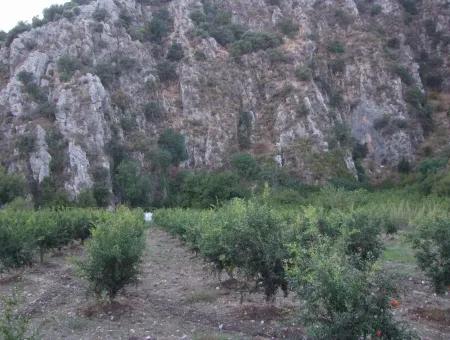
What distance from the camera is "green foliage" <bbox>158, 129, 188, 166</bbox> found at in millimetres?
59125

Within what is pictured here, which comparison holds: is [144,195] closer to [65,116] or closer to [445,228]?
[65,116]

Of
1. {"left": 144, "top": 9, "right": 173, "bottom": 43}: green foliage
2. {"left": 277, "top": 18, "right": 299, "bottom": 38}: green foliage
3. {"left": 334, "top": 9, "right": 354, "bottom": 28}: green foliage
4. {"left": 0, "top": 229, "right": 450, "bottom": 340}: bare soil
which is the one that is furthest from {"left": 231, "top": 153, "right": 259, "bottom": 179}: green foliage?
{"left": 0, "top": 229, "right": 450, "bottom": 340}: bare soil

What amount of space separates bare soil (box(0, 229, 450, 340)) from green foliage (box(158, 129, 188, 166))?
40.9 metres

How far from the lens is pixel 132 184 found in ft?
173

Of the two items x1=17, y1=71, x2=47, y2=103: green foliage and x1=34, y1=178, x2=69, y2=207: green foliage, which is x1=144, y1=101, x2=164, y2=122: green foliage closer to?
x1=17, y1=71, x2=47, y2=103: green foliage

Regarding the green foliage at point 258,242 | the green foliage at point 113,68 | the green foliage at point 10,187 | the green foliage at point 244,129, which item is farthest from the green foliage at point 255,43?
the green foliage at point 258,242

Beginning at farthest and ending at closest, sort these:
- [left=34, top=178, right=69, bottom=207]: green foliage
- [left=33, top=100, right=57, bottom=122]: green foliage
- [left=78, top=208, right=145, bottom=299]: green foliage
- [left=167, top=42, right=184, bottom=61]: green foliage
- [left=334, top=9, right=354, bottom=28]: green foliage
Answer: [left=334, top=9, right=354, bottom=28]: green foliage → [left=167, top=42, right=184, bottom=61]: green foliage → [left=33, top=100, right=57, bottom=122]: green foliage → [left=34, top=178, right=69, bottom=207]: green foliage → [left=78, top=208, right=145, bottom=299]: green foliage

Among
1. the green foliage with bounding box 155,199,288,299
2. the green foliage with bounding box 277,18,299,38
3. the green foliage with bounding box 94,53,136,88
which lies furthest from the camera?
the green foliage with bounding box 277,18,299,38

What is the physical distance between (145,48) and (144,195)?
23.2 m

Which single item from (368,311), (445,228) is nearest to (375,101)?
(445,228)

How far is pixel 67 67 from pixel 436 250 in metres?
54.0

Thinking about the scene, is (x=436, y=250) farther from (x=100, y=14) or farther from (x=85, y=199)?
(x=100, y=14)

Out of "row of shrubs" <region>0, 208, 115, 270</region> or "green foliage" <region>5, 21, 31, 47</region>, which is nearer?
"row of shrubs" <region>0, 208, 115, 270</region>

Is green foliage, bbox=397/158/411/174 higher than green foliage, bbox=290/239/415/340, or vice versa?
green foliage, bbox=290/239/415/340
